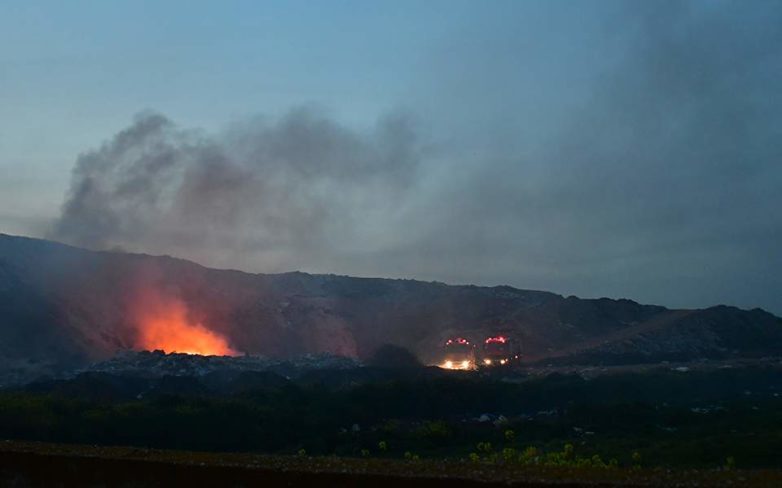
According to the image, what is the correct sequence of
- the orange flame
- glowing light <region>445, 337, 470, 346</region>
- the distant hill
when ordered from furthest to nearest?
the orange flame < glowing light <region>445, 337, 470, 346</region> < the distant hill

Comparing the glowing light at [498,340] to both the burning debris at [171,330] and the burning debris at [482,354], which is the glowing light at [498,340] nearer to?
the burning debris at [482,354]

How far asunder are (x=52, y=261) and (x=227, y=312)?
13.0 metres

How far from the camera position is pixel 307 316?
179 ft

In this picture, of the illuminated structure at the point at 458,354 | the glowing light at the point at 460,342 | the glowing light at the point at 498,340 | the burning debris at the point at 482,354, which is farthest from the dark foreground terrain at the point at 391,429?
the glowing light at the point at 460,342

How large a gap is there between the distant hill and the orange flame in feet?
2.20

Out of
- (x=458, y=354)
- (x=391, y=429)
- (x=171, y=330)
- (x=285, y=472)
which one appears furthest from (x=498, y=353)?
(x=285, y=472)

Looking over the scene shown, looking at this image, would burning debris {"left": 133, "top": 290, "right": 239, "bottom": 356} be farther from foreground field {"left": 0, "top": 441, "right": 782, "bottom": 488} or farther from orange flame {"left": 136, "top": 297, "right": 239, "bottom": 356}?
foreground field {"left": 0, "top": 441, "right": 782, "bottom": 488}

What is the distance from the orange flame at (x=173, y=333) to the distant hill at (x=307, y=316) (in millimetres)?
671

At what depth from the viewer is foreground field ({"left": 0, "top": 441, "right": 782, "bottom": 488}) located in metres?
4.21

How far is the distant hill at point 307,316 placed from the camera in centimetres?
4247

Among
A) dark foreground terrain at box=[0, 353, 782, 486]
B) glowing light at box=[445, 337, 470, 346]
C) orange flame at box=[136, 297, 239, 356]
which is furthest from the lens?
orange flame at box=[136, 297, 239, 356]

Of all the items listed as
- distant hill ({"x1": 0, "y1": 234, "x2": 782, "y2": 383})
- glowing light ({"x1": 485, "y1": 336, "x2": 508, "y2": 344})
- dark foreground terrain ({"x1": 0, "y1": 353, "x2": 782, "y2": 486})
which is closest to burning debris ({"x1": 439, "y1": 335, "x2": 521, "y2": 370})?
glowing light ({"x1": 485, "y1": 336, "x2": 508, "y2": 344})

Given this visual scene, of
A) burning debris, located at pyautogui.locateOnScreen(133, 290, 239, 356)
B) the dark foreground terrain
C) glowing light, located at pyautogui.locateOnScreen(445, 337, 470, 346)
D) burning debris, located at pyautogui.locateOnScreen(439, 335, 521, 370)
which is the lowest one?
the dark foreground terrain

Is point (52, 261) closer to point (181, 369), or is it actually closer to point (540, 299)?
point (181, 369)
